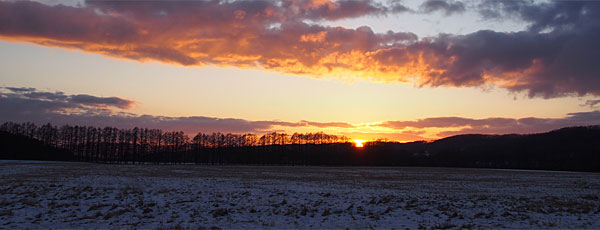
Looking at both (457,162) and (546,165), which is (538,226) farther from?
(457,162)

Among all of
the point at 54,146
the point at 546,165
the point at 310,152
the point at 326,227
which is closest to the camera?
the point at 326,227

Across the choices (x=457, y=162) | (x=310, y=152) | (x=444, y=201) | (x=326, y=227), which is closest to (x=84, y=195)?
(x=326, y=227)

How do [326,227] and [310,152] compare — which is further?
[310,152]

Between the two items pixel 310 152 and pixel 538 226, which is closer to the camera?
pixel 538 226

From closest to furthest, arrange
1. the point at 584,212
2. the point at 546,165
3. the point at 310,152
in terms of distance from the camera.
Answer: the point at 584,212, the point at 546,165, the point at 310,152

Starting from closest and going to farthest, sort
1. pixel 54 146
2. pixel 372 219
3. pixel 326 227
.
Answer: pixel 326 227, pixel 372 219, pixel 54 146

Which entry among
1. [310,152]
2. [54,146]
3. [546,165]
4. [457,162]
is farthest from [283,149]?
[546,165]

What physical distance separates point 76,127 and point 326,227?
17128cm

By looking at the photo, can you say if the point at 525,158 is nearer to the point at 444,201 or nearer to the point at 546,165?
the point at 546,165

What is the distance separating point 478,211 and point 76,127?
567 ft

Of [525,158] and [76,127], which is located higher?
[76,127]

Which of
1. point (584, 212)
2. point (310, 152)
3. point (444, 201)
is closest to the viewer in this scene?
point (584, 212)

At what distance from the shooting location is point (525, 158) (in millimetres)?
153500

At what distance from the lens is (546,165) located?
128250mm
